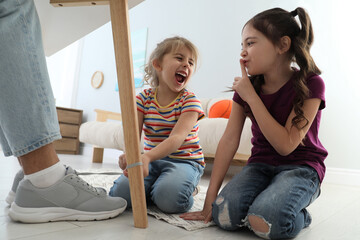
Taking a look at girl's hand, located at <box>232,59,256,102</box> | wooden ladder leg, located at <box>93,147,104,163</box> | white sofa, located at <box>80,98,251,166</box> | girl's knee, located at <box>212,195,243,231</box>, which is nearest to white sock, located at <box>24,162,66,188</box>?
girl's knee, located at <box>212,195,243,231</box>

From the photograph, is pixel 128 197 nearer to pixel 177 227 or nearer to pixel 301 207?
pixel 177 227

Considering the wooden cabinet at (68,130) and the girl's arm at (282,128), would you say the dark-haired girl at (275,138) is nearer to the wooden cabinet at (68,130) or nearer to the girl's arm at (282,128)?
the girl's arm at (282,128)

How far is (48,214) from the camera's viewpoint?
702mm

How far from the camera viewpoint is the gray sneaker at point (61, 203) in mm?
688

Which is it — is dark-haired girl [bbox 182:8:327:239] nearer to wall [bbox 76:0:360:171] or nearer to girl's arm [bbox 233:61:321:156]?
girl's arm [bbox 233:61:321:156]

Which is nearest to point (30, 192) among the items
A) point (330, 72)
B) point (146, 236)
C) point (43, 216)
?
point (43, 216)

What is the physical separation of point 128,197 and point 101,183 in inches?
18.4

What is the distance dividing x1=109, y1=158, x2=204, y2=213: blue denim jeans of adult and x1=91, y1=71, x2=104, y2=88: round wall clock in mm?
3040

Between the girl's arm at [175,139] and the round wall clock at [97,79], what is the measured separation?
3.10m

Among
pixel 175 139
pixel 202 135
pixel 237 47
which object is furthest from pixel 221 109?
pixel 175 139

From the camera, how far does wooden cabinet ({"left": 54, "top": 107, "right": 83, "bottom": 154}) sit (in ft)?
11.8

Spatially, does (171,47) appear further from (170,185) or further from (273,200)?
(273,200)

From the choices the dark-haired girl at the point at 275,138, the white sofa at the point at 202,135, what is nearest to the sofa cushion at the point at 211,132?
the white sofa at the point at 202,135

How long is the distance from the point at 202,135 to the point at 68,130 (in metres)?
2.32
